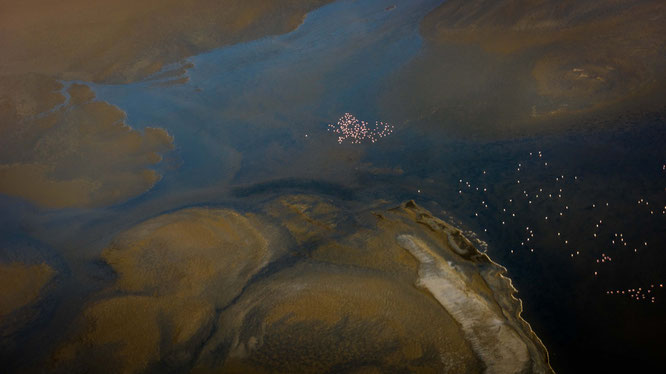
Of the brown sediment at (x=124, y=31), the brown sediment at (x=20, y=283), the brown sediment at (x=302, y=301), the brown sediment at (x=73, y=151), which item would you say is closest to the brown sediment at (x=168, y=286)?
the brown sediment at (x=302, y=301)

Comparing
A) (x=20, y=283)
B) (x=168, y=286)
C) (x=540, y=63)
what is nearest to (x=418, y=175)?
(x=168, y=286)

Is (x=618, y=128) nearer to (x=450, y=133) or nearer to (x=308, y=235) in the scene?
(x=450, y=133)

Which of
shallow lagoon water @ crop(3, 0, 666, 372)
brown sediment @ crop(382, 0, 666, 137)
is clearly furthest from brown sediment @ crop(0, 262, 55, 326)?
brown sediment @ crop(382, 0, 666, 137)

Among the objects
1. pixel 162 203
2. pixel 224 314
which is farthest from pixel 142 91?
pixel 224 314

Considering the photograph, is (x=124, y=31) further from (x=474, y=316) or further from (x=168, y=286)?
(x=474, y=316)

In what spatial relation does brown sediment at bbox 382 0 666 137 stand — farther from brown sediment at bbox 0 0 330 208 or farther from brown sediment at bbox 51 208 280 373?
brown sediment at bbox 0 0 330 208

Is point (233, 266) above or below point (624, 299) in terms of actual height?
above
